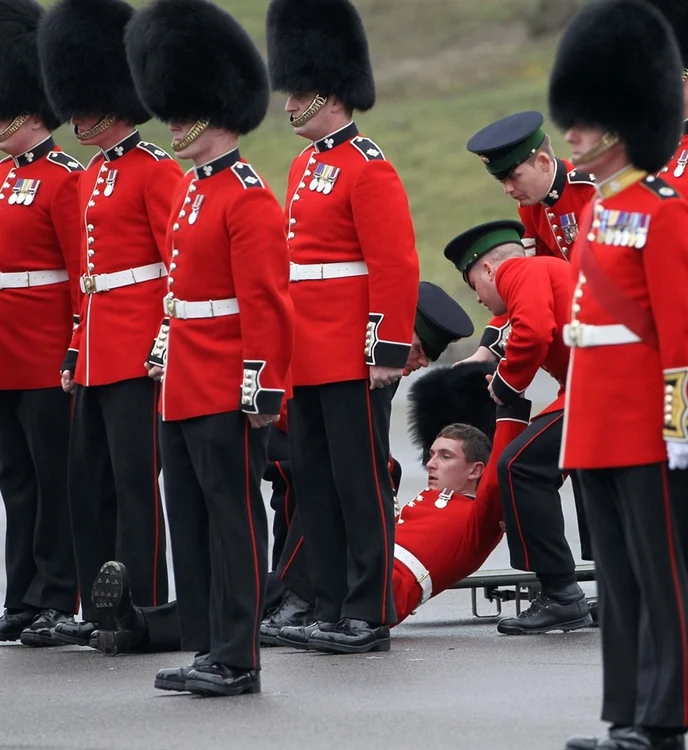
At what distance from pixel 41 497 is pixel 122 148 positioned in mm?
1185

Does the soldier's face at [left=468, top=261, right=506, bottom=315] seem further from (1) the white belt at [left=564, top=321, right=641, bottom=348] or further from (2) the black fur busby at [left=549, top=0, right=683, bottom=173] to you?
(1) the white belt at [left=564, top=321, right=641, bottom=348]

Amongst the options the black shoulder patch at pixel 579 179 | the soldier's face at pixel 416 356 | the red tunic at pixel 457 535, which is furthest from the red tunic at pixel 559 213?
the red tunic at pixel 457 535

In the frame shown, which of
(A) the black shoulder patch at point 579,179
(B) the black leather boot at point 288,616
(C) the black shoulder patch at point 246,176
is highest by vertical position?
(A) the black shoulder patch at point 579,179

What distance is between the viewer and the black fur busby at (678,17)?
5965 mm

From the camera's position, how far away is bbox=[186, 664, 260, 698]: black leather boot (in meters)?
5.03

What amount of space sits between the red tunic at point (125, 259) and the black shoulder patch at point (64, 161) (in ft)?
1.28

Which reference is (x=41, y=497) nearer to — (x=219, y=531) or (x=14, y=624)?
(x=14, y=624)

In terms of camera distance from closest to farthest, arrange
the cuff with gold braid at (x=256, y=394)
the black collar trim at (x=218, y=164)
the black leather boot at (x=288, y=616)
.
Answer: the cuff with gold braid at (x=256, y=394), the black collar trim at (x=218, y=164), the black leather boot at (x=288, y=616)

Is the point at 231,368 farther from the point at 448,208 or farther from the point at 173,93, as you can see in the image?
the point at 448,208

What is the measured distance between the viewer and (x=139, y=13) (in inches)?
222

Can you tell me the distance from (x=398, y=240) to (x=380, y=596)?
3.52 feet

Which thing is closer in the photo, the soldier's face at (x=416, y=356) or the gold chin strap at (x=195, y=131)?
the gold chin strap at (x=195, y=131)

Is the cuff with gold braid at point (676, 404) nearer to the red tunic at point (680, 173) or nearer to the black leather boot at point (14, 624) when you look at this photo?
the red tunic at point (680, 173)

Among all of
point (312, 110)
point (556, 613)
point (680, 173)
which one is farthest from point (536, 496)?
point (312, 110)
